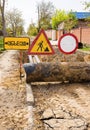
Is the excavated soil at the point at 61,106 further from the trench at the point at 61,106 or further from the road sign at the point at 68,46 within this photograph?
the road sign at the point at 68,46

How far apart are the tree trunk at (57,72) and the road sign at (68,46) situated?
43 cm

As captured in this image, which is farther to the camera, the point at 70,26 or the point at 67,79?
the point at 70,26

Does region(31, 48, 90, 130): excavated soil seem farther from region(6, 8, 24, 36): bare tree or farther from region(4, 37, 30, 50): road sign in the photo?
region(6, 8, 24, 36): bare tree

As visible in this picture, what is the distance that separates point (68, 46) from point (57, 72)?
0.79 m

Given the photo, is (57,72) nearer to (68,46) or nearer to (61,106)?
(68,46)

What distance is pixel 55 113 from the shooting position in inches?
231

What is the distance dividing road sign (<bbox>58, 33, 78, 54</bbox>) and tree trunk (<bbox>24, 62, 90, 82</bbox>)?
431 mm

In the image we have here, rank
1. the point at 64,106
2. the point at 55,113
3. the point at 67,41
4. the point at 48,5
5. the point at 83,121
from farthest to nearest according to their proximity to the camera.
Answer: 1. the point at 48,5
2. the point at 67,41
3. the point at 64,106
4. the point at 55,113
5. the point at 83,121

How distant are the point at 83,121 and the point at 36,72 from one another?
3.20 meters

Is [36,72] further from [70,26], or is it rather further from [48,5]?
[48,5]

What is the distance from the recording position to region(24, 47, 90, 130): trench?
17.2 ft

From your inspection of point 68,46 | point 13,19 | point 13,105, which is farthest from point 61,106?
point 13,19

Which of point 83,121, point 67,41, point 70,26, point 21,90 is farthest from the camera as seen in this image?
point 70,26

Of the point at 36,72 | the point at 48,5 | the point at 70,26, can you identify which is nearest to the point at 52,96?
the point at 36,72
